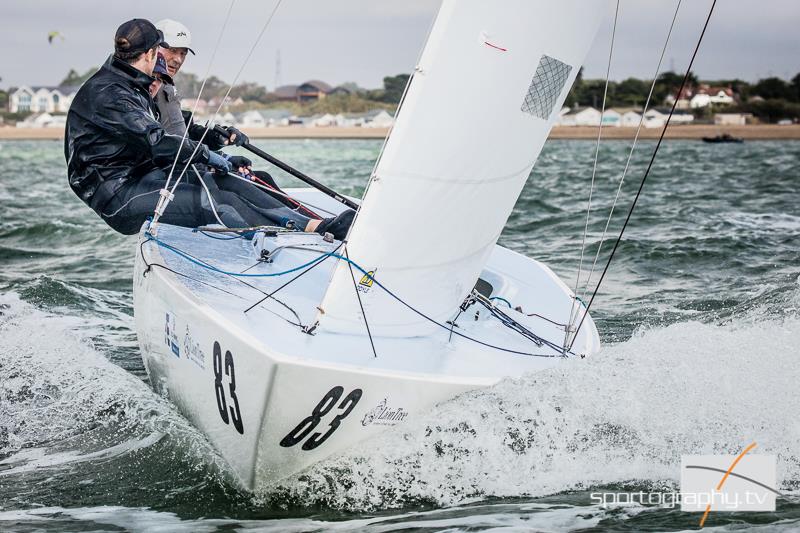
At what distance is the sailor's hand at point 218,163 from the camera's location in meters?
4.50

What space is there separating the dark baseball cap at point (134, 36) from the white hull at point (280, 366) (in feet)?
3.05

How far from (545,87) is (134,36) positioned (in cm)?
188

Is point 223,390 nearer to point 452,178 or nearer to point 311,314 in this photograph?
point 311,314

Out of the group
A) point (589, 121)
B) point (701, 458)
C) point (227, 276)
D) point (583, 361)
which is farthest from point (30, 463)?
point (589, 121)

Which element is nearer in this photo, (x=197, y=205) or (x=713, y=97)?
(x=197, y=205)

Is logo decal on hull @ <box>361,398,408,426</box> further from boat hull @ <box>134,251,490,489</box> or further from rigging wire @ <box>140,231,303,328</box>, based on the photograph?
rigging wire @ <box>140,231,303,328</box>

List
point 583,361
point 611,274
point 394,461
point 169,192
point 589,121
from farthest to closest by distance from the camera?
point 589,121
point 611,274
point 169,192
point 583,361
point 394,461

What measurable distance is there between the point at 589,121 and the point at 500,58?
246 feet

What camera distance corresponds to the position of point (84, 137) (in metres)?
4.33

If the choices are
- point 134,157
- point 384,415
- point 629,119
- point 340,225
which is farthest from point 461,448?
point 629,119

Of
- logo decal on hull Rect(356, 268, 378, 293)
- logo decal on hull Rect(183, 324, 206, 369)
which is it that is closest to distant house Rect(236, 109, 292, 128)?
logo decal on hull Rect(183, 324, 206, 369)

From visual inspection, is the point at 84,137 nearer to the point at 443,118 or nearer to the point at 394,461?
the point at 443,118

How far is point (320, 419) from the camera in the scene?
2984 mm

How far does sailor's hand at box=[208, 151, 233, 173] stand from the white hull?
64 cm
